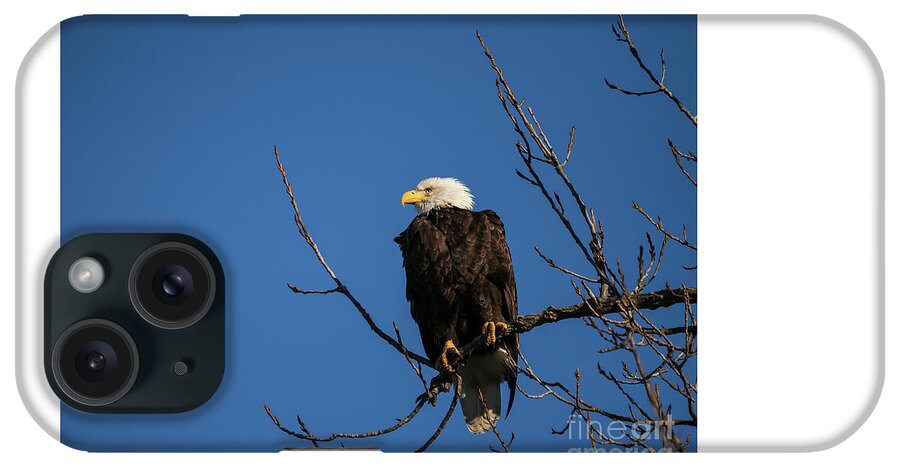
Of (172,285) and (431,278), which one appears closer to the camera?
(172,285)

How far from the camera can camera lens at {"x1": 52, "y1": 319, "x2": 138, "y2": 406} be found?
3.07 metres

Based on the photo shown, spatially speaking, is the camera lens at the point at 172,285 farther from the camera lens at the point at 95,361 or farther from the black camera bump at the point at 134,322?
the camera lens at the point at 95,361

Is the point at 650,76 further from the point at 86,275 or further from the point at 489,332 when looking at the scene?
the point at 86,275

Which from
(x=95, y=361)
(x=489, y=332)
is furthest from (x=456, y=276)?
(x=95, y=361)

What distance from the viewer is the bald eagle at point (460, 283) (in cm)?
342

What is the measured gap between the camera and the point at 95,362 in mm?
3109

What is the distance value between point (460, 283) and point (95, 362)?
1480 millimetres

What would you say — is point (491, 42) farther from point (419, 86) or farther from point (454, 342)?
point (454, 342)

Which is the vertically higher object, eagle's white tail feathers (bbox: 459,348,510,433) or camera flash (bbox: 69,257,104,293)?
camera flash (bbox: 69,257,104,293)

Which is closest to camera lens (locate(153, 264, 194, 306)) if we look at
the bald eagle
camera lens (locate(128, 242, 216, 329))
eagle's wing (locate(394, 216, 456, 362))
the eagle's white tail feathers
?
camera lens (locate(128, 242, 216, 329))

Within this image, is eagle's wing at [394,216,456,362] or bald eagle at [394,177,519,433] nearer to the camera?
bald eagle at [394,177,519,433]

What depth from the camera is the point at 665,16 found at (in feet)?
9.98

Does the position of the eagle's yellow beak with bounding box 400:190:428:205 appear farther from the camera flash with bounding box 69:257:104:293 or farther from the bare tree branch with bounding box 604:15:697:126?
the camera flash with bounding box 69:257:104:293
